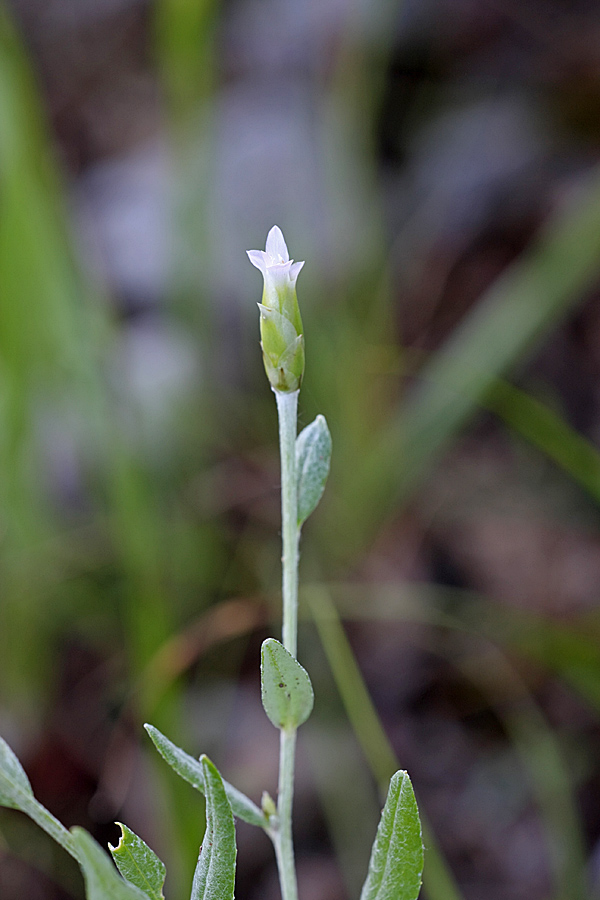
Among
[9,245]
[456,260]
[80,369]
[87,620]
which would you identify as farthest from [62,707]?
[456,260]

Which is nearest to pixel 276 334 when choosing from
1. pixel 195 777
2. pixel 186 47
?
pixel 195 777

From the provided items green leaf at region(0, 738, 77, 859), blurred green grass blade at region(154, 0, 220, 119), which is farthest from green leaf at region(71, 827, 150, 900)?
blurred green grass blade at region(154, 0, 220, 119)

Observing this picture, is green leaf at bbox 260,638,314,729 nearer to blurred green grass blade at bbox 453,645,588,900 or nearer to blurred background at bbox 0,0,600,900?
blurred background at bbox 0,0,600,900

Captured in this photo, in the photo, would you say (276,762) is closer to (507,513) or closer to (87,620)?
(87,620)

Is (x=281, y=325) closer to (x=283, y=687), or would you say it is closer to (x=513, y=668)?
(x=283, y=687)

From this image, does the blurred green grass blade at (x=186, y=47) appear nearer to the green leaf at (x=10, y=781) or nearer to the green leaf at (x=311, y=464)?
the green leaf at (x=311, y=464)
